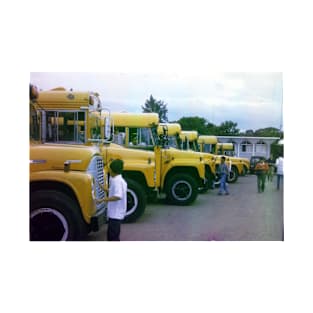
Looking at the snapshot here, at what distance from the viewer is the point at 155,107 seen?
18.3 feet

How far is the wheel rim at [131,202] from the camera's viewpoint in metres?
5.56

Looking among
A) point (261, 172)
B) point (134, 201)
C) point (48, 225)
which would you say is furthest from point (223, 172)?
point (48, 225)

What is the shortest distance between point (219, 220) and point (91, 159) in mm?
1682

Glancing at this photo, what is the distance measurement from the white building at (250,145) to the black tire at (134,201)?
1.15 metres

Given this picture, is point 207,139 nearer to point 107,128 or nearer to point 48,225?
point 107,128

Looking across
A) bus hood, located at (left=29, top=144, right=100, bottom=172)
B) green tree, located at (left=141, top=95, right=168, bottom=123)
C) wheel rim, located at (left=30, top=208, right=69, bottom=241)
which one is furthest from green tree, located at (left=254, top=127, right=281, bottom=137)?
wheel rim, located at (left=30, top=208, right=69, bottom=241)

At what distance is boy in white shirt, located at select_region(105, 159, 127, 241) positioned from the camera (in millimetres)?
5367

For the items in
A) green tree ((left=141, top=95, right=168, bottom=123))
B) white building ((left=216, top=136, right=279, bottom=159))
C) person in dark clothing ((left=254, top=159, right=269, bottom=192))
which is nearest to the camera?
green tree ((left=141, top=95, right=168, bottom=123))

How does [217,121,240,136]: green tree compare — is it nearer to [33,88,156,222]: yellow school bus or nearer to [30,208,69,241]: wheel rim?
[33,88,156,222]: yellow school bus

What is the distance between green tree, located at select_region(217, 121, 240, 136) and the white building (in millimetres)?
66

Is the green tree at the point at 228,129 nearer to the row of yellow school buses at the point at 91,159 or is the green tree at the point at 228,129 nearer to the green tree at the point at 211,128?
the green tree at the point at 211,128

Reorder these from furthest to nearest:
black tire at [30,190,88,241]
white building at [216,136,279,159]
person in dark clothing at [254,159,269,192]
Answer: person in dark clothing at [254,159,269,192] < white building at [216,136,279,159] < black tire at [30,190,88,241]

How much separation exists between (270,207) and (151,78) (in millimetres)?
2079

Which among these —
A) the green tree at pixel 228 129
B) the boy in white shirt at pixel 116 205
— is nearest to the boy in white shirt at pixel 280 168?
the green tree at pixel 228 129
